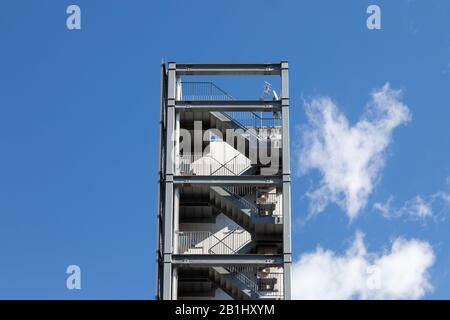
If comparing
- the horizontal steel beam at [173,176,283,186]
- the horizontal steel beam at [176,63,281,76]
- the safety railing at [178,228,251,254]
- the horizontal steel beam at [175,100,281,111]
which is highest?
the horizontal steel beam at [176,63,281,76]

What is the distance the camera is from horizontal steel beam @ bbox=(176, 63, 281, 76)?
58.7 m

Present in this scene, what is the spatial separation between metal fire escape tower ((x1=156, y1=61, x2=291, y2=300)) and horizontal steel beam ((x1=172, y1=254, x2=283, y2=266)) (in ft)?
0.18

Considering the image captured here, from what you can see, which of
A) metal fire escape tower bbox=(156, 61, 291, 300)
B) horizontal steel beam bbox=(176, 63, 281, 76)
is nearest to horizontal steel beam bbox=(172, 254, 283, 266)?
metal fire escape tower bbox=(156, 61, 291, 300)

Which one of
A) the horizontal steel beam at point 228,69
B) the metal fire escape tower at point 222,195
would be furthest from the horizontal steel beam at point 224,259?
the horizontal steel beam at point 228,69

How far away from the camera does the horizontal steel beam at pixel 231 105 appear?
57656 mm

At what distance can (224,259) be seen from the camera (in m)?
53.9

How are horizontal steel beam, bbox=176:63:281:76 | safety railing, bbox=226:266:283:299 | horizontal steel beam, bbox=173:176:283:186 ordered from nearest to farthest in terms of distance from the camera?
safety railing, bbox=226:266:283:299
horizontal steel beam, bbox=173:176:283:186
horizontal steel beam, bbox=176:63:281:76

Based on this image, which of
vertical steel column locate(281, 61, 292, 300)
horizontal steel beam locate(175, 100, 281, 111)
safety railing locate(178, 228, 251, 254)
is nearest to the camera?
vertical steel column locate(281, 61, 292, 300)

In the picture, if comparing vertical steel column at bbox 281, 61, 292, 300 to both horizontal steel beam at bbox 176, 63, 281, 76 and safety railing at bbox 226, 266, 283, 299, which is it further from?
safety railing at bbox 226, 266, 283, 299

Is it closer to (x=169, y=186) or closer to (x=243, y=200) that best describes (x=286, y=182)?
(x=243, y=200)

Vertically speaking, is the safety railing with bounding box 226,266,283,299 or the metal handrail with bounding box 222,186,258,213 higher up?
the metal handrail with bounding box 222,186,258,213
